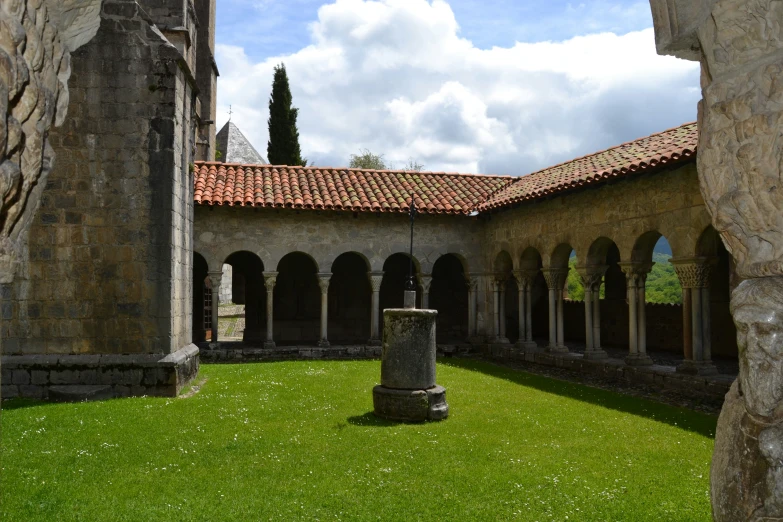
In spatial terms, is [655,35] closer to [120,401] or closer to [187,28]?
[120,401]

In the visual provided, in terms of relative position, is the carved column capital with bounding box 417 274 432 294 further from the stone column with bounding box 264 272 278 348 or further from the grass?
the grass

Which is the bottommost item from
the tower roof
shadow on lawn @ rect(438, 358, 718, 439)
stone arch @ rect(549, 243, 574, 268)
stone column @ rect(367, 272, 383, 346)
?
shadow on lawn @ rect(438, 358, 718, 439)

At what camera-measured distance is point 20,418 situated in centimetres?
739

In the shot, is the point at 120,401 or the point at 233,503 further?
the point at 120,401

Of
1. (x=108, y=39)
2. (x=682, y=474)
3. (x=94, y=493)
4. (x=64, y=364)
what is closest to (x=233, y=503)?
(x=94, y=493)

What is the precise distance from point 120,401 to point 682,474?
6784 mm

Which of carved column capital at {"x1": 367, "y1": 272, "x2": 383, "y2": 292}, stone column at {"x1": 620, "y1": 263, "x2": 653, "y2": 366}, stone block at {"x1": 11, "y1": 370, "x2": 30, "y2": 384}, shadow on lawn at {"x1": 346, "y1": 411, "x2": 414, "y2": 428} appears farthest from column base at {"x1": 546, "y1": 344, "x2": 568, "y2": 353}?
stone block at {"x1": 11, "y1": 370, "x2": 30, "y2": 384}

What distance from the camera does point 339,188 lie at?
15742 millimetres

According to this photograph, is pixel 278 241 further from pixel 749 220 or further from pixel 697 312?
pixel 749 220

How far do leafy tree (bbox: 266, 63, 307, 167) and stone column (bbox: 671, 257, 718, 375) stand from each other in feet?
73.1

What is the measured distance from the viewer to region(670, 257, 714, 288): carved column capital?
31.5 ft

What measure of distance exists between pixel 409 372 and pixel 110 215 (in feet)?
15.8

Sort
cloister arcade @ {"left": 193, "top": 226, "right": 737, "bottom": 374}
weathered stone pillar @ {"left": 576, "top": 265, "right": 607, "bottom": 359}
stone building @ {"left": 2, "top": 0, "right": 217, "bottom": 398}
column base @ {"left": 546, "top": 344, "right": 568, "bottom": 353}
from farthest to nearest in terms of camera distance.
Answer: column base @ {"left": 546, "top": 344, "right": 568, "bottom": 353}
weathered stone pillar @ {"left": 576, "top": 265, "right": 607, "bottom": 359}
cloister arcade @ {"left": 193, "top": 226, "right": 737, "bottom": 374}
stone building @ {"left": 2, "top": 0, "right": 217, "bottom": 398}

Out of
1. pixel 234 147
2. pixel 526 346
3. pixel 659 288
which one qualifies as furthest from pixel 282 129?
pixel 659 288
